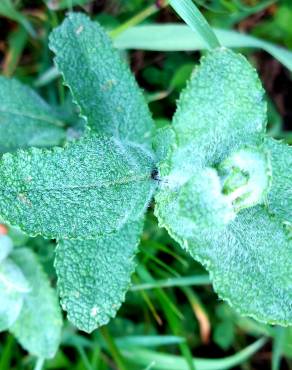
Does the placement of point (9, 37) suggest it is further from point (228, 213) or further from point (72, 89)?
point (228, 213)

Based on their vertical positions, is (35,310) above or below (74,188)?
below

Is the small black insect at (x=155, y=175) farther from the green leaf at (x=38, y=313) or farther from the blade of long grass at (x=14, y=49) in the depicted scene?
the blade of long grass at (x=14, y=49)

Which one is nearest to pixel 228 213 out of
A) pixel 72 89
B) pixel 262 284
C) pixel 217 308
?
pixel 262 284

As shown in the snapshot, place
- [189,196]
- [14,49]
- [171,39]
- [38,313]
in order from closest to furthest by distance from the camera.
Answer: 1. [189,196]
2. [38,313]
3. [171,39]
4. [14,49]

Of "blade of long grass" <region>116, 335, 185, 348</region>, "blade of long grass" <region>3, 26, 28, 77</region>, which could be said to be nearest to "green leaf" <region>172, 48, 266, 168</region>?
"blade of long grass" <region>116, 335, 185, 348</region>

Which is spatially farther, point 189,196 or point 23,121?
point 23,121

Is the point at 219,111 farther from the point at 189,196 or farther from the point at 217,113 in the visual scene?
the point at 189,196

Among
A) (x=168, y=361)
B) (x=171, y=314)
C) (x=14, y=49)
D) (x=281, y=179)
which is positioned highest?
(x=14, y=49)

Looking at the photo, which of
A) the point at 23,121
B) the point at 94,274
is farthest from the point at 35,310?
the point at 23,121
